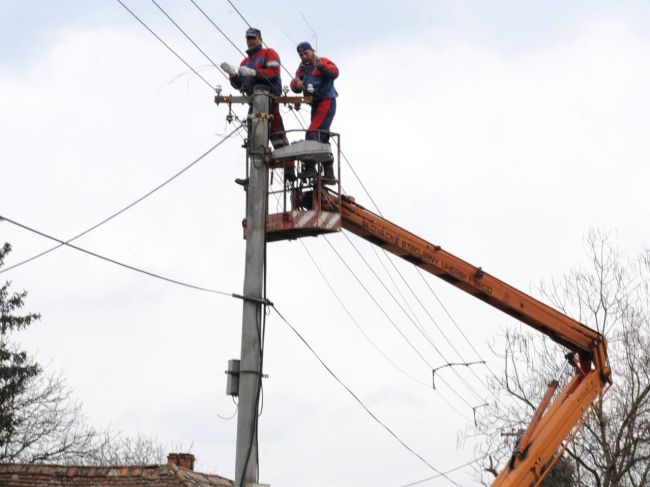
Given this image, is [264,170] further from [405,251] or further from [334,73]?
[405,251]

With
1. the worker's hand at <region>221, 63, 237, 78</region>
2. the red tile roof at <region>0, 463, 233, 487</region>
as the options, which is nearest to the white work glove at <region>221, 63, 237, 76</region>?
the worker's hand at <region>221, 63, 237, 78</region>

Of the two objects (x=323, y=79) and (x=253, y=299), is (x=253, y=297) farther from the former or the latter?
(x=323, y=79)

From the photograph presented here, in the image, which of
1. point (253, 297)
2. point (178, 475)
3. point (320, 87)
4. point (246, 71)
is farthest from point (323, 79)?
point (178, 475)

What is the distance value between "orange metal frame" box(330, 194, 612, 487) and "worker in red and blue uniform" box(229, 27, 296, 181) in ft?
4.91

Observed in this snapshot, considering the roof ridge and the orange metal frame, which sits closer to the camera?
the orange metal frame

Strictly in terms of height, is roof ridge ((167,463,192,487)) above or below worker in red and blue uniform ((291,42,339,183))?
below

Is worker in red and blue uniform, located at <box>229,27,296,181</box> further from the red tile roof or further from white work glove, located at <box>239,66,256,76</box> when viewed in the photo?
the red tile roof

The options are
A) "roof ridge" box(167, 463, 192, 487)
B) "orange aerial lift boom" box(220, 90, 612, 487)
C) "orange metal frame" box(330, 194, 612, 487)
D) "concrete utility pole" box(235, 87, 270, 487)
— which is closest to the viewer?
"concrete utility pole" box(235, 87, 270, 487)

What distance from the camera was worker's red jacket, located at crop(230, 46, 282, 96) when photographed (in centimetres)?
1238

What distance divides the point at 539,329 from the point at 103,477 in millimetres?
9866

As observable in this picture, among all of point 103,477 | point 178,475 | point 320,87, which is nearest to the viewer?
point 320,87

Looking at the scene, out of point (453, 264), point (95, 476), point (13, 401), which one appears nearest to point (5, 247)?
point (13, 401)

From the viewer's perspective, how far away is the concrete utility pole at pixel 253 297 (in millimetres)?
10617

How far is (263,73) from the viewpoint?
1246 cm
